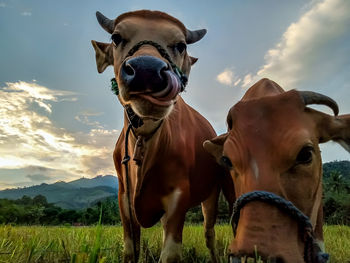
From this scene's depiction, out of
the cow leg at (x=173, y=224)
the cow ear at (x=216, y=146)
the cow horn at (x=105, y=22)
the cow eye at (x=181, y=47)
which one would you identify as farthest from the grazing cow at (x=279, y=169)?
the cow horn at (x=105, y=22)

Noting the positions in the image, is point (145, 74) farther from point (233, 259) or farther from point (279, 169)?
point (233, 259)

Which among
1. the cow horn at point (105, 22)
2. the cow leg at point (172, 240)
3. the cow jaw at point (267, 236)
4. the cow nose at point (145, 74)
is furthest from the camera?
the cow horn at point (105, 22)

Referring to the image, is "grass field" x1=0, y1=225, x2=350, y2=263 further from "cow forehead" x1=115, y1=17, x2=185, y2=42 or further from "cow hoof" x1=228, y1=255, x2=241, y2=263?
"cow forehead" x1=115, y1=17, x2=185, y2=42

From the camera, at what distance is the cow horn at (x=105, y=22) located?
4125mm

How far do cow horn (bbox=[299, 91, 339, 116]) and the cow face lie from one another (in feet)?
3.74

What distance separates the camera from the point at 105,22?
417 centimetres

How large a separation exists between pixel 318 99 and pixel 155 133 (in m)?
1.69

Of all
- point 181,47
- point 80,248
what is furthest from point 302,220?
point 181,47

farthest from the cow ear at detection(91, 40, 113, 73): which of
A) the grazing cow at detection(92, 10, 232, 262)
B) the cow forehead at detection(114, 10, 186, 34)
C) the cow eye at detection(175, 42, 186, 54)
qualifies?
the cow eye at detection(175, 42, 186, 54)

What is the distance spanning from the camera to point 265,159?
2.49 metres

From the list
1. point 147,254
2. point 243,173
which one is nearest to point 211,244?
point 147,254

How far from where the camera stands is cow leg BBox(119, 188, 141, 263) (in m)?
4.16

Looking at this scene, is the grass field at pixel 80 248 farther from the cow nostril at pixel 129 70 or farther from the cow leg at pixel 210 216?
the cow nostril at pixel 129 70

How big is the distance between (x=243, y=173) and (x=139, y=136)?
1.33 m
